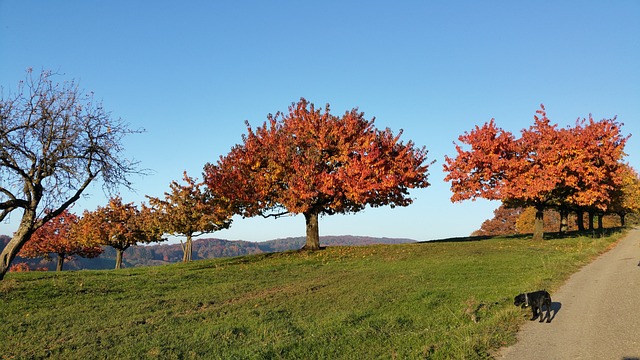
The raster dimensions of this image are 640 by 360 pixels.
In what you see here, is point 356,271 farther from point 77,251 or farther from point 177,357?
point 77,251

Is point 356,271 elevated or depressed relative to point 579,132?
depressed

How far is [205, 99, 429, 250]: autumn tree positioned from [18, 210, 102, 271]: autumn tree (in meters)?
30.6

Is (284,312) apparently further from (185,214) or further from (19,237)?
(185,214)

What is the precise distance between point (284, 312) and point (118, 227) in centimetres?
4112

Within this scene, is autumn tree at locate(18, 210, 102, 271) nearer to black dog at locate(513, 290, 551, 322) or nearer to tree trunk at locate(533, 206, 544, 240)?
tree trunk at locate(533, 206, 544, 240)

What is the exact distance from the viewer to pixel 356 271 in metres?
22.5

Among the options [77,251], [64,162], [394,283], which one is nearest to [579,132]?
[394,283]

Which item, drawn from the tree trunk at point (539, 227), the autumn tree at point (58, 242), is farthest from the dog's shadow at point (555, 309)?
the autumn tree at point (58, 242)

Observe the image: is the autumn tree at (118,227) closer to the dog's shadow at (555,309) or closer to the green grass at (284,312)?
the green grass at (284,312)

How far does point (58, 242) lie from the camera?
2051 inches

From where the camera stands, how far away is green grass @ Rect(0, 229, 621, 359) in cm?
922

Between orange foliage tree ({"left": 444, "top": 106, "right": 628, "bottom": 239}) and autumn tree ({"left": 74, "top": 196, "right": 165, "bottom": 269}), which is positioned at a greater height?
orange foliage tree ({"left": 444, "top": 106, "right": 628, "bottom": 239})

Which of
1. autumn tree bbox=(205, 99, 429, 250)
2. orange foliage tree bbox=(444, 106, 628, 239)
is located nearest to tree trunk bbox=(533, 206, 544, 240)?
orange foliage tree bbox=(444, 106, 628, 239)

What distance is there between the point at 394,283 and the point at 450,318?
667 cm
